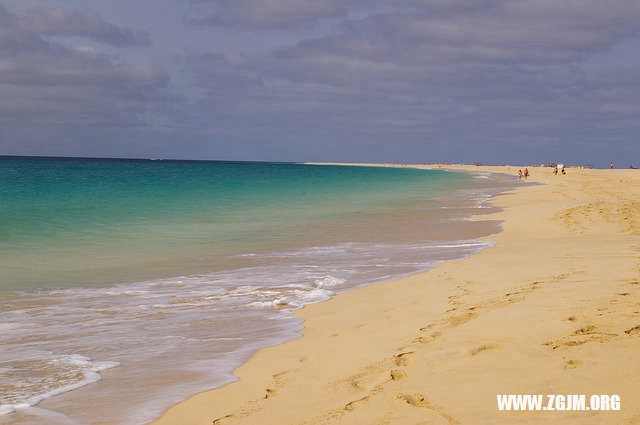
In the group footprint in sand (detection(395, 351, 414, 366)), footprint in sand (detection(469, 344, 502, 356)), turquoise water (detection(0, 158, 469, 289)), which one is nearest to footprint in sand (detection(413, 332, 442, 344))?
footprint in sand (detection(395, 351, 414, 366))

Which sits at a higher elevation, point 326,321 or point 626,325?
point 626,325

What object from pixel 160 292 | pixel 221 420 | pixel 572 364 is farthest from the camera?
pixel 160 292

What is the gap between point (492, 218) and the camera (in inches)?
892

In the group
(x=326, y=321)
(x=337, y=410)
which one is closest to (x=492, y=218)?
(x=326, y=321)

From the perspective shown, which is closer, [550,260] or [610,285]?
[610,285]

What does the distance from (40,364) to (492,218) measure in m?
19.0

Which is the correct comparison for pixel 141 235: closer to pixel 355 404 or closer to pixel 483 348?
pixel 483 348

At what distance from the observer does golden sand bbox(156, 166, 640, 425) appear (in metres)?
4.50

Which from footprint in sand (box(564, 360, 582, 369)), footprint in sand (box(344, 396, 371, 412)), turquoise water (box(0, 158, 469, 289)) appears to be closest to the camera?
footprint in sand (box(344, 396, 371, 412))

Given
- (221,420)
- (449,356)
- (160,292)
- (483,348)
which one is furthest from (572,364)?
(160,292)

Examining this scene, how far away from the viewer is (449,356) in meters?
5.58

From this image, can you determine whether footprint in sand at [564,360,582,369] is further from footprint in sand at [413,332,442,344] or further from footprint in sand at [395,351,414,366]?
footprint in sand at [413,332,442,344]

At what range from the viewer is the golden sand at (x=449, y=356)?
450 centimetres

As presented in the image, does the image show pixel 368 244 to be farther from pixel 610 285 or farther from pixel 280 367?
pixel 280 367
